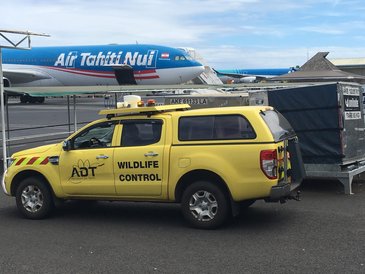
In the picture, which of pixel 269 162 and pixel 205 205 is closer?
pixel 269 162

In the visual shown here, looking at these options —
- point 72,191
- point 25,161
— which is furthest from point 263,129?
point 25,161

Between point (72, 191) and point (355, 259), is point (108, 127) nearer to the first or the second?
point (72, 191)

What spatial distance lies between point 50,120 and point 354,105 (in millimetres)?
19548

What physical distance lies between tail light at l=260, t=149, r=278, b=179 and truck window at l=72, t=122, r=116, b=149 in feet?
7.87

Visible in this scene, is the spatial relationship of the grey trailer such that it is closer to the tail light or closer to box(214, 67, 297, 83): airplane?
the tail light

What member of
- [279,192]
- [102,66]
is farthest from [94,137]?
[102,66]

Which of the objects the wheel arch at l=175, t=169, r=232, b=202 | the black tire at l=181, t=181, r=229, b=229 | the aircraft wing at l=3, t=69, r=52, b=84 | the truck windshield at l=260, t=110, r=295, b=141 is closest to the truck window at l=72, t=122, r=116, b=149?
the wheel arch at l=175, t=169, r=232, b=202

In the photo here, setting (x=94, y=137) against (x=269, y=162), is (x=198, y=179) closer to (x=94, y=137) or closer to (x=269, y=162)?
(x=269, y=162)

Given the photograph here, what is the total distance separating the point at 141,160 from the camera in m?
7.20

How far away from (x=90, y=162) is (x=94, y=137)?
1.40ft

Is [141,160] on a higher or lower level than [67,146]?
lower

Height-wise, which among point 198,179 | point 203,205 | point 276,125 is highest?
point 276,125

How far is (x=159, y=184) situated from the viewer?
23.4 feet

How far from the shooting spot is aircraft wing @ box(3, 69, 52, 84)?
40.7 metres
